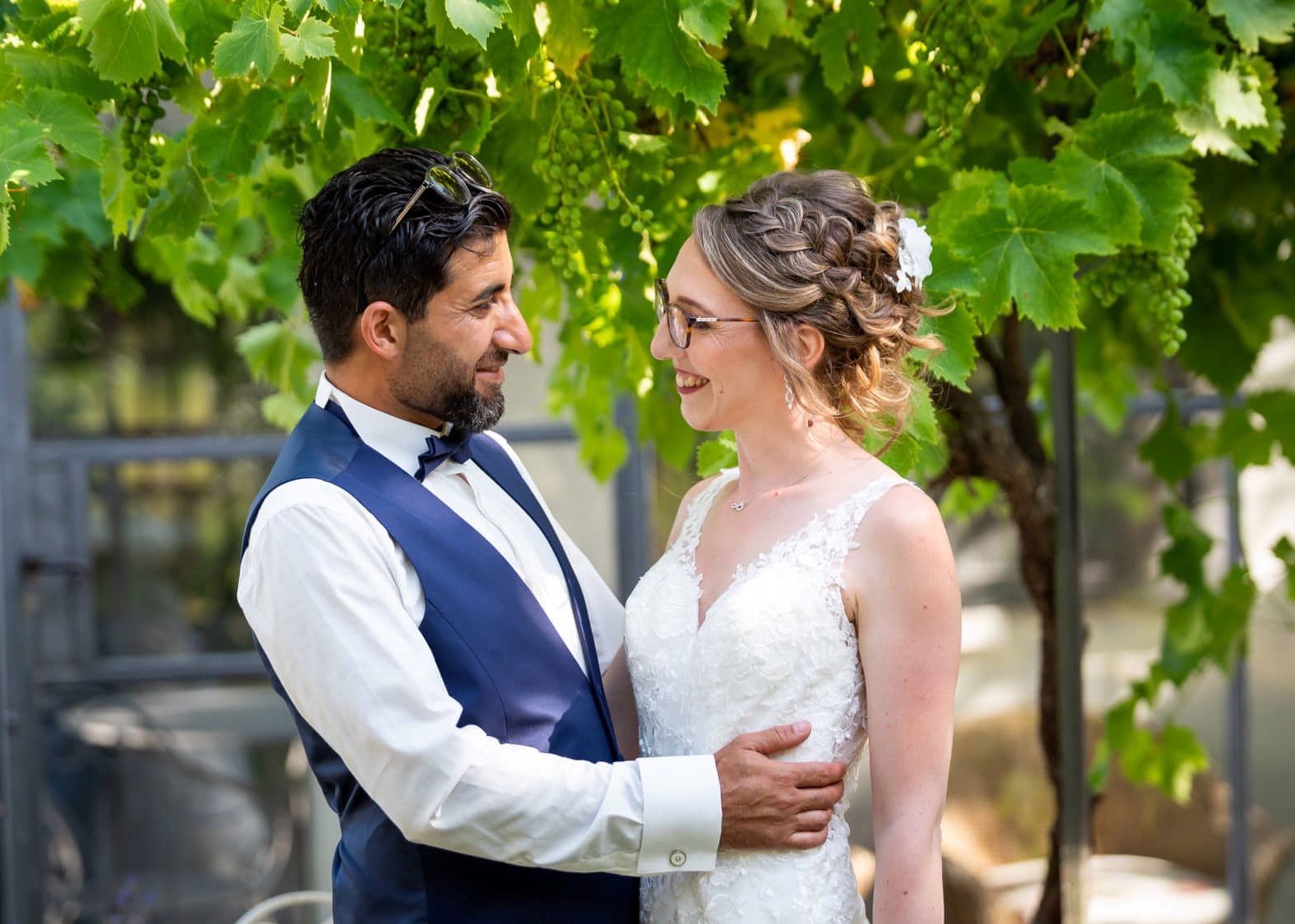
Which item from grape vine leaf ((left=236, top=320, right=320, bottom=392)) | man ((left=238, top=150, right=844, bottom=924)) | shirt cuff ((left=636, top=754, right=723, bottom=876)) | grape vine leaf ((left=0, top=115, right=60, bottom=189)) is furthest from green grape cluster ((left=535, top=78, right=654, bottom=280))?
grape vine leaf ((left=236, top=320, right=320, bottom=392))

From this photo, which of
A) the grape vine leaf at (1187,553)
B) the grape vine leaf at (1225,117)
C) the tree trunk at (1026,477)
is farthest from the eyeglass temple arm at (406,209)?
the grape vine leaf at (1187,553)

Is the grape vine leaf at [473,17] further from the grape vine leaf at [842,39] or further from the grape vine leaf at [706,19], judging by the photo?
the grape vine leaf at [842,39]

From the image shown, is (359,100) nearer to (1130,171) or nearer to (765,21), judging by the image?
(765,21)

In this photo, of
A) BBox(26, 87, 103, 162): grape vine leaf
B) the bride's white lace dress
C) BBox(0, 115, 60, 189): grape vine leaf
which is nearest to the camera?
BBox(0, 115, 60, 189): grape vine leaf

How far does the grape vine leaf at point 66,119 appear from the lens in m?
1.49

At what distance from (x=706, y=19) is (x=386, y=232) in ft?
1.60

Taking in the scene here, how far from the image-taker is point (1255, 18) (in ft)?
5.66

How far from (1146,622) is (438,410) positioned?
330 centimetres

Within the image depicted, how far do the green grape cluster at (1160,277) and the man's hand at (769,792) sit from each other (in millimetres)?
802

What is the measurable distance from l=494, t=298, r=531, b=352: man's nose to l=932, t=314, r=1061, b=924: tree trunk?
4.03 feet

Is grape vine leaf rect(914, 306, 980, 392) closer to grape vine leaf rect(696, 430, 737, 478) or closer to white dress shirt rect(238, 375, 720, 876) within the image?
grape vine leaf rect(696, 430, 737, 478)

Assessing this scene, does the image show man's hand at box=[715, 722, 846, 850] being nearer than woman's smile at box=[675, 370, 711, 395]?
Yes

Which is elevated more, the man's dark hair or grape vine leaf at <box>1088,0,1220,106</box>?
grape vine leaf at <box>1088,0,1220,106</box>

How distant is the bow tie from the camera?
1.69 meters
